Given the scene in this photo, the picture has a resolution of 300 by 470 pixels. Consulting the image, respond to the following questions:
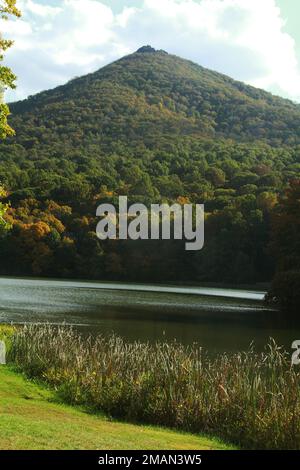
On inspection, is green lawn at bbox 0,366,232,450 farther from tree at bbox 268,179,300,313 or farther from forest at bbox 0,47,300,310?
forest at bbox 0,47,300,310

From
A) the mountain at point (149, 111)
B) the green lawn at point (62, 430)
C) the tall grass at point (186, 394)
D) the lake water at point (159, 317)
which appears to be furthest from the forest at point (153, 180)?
the green lawn at point (62, 430)

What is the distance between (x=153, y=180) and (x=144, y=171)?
321 cm

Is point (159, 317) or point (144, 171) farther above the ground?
point (144, 171)

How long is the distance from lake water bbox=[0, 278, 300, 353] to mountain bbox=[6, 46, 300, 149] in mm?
68975

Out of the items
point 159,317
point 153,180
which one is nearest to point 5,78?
point 159,317

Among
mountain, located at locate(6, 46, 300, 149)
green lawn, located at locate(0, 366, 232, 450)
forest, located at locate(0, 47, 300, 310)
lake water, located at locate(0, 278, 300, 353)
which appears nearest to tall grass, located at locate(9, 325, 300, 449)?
green lawn, located at locate(0, 366, 232, 450)

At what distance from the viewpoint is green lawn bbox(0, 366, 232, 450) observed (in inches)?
322

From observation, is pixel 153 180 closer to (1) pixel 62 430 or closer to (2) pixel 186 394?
(2) pixel 186 394

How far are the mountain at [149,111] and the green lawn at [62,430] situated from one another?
94.9m

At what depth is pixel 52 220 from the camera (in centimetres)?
7331

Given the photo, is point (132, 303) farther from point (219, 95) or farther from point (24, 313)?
point (219, 95)

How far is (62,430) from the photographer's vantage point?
9.00m
